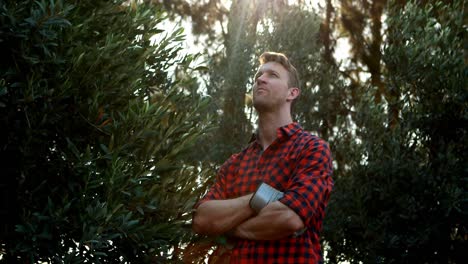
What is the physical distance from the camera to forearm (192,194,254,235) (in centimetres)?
510

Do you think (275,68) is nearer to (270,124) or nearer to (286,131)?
(270,124)

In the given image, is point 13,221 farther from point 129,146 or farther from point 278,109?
point 278,109

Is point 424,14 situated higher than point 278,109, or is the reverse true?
point 424,14

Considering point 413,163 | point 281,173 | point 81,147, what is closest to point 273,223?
point 281,173

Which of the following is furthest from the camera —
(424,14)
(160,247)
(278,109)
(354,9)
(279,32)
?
(354,9)

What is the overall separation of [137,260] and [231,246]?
0.78m

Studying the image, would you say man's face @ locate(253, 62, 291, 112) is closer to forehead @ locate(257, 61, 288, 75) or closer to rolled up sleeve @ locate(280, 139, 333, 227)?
forehead @ locate(257, 61, 288, 75)

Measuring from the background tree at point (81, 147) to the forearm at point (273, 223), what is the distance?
74 centimetres

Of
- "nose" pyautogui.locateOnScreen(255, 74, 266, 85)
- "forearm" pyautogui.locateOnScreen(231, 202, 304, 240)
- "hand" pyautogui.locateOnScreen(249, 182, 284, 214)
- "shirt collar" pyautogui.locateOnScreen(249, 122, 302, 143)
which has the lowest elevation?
"forearm" pyautogui.locateOnScreen(231, 202, 304, 240)

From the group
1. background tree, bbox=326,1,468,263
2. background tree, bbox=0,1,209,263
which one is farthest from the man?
background tree, bbox=326,1,468,263

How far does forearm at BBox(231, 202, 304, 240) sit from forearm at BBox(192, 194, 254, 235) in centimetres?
10

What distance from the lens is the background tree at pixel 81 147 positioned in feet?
15.9

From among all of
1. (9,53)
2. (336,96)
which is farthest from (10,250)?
(336,96)

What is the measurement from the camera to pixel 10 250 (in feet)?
15.9
